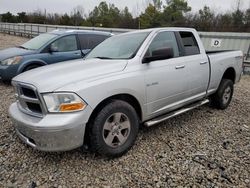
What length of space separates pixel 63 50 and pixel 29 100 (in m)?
4.37

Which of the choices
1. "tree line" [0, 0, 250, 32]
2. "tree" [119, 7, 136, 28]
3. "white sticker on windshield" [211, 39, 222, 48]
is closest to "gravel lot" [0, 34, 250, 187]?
"white sticker on windshield" [211, 39, 222, 48]

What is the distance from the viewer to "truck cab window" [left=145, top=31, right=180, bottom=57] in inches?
137

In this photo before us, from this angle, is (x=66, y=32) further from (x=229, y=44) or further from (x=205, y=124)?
(x=229, y=44)

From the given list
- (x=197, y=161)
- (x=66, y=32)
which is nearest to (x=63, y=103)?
(x=197, y=161)

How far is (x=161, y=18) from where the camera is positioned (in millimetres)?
47344

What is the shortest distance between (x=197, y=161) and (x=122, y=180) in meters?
1.08

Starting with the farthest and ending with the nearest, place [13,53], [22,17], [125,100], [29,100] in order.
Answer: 1. [22,17]
2. [13,53]
3. [125,100]
4. [29,100]

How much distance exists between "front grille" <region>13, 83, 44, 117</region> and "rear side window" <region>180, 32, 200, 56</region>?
258 cm

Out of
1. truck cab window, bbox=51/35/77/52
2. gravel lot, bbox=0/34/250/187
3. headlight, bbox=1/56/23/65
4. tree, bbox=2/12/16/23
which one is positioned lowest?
gravel lot, bbox=0/34/250/187

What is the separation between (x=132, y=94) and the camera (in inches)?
119

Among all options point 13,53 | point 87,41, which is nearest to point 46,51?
point 13,53

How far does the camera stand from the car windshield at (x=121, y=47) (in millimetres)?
3438

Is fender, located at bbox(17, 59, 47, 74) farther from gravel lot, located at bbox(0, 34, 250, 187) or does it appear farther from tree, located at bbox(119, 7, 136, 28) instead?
tree, located at bbox(119, 7, 136, 28)

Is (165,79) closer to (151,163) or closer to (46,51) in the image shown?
(151,163)
